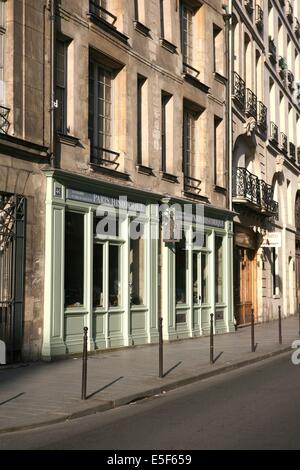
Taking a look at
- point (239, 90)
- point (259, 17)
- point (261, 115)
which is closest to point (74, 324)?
point (239, 90)

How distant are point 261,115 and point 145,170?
1217 cm

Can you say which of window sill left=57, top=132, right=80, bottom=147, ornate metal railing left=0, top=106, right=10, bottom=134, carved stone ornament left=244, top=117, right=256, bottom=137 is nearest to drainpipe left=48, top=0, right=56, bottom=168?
window sill left=57, top=132, right=80, bottom=147

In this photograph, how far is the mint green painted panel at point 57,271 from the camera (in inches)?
559

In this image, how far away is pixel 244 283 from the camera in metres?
27.0

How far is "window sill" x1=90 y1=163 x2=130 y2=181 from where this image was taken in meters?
16.0

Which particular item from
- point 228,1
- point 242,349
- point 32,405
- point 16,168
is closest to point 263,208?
point 228,1

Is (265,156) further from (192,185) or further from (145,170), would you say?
(145,170)

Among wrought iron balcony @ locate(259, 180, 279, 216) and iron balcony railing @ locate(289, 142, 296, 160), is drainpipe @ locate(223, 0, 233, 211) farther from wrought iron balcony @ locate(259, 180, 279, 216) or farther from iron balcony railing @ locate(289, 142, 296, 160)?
iron balcony railing @ locate(289, 142, 296, 160)

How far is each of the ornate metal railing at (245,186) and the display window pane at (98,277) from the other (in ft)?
31.5

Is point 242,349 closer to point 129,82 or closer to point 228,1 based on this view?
point 129,82

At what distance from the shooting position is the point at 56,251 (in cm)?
1436

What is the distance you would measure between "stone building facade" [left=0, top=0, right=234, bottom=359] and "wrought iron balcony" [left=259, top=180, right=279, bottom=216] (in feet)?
13.6

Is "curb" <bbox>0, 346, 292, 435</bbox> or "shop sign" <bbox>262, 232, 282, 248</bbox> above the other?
"shop sign" <bbox>262, 232, 282, 248</bbox>

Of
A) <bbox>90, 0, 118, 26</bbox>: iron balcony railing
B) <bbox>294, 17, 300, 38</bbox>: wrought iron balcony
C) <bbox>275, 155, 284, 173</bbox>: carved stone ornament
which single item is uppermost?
<bbox>294, 17, 300, 38</bbox>: wrought iron balcony
